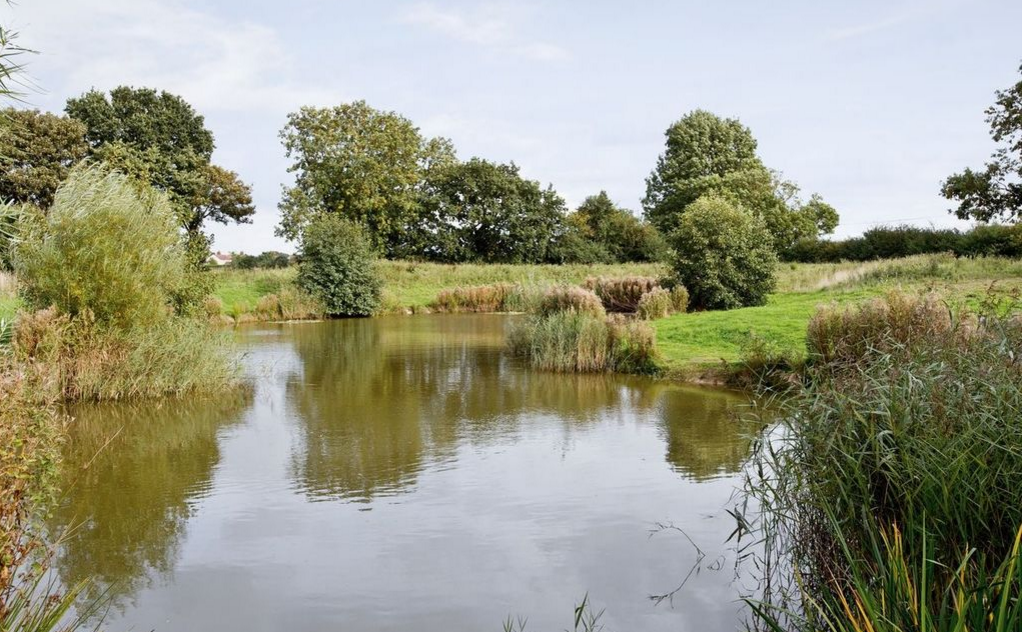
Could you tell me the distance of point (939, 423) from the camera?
4297mm

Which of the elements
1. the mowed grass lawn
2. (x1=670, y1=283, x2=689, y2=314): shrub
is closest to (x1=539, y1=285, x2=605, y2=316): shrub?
the mowed grass lawn

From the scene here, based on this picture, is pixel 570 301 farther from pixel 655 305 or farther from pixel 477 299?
pixel 477 299

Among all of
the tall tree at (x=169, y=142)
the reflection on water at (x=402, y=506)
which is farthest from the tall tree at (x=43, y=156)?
the reflection on water at (x=402, y=506)

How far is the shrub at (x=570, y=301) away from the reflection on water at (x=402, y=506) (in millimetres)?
3193

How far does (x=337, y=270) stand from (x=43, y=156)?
49.8ft

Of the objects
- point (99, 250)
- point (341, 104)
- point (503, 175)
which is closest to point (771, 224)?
point (503, 175)

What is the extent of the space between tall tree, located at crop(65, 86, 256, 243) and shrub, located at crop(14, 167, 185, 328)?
2720 cm

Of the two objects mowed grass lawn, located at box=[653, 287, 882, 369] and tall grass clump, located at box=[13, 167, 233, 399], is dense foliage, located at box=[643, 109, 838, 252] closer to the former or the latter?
mowed grass lawn, located at box=[653, 287, 882, 369]

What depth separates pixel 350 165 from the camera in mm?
44625

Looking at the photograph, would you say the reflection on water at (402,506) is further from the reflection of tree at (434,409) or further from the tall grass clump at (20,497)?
the tall grass clump at (20,497)

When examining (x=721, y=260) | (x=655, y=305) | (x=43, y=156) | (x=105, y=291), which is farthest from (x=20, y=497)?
(x=43, y=156)

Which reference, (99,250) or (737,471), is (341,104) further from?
(737,471)

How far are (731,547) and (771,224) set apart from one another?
4272 cm

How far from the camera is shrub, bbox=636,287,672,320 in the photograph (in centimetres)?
2106
